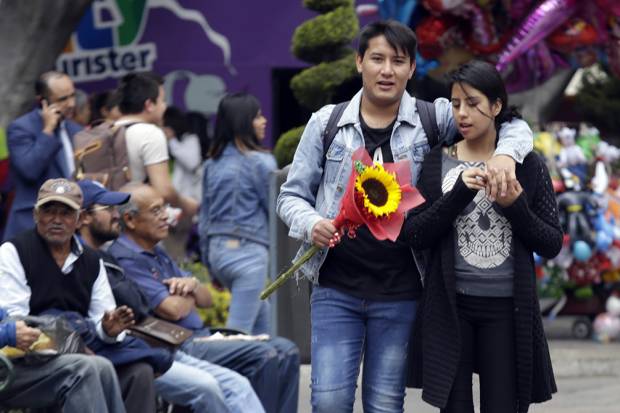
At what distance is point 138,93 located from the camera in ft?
30.3

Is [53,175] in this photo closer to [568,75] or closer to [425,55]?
[425,55]

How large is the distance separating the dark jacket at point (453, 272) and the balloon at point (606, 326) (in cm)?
707

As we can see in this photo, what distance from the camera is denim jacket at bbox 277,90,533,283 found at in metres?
5.94

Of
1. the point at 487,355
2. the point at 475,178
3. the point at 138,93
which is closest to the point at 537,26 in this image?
the point at 138,93

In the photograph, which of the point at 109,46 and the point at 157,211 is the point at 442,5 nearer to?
the point at 109,46

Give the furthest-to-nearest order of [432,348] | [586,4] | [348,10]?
[586,4]
[348,10]
[432,348]

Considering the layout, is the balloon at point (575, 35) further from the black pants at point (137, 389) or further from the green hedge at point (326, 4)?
the black pants at point (137, 389)

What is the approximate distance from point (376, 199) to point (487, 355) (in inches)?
30.9

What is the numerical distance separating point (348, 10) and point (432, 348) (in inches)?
212

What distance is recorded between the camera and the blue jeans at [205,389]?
715 cm

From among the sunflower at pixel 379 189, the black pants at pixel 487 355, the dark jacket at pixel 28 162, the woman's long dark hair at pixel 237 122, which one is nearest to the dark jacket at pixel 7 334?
the sunflower at pixel 379 189

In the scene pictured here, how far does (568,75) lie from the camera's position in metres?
16.6

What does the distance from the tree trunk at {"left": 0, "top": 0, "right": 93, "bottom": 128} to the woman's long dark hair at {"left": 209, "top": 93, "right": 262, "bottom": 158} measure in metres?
3.12

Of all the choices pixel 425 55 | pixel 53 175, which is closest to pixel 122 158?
pixel 53 175
